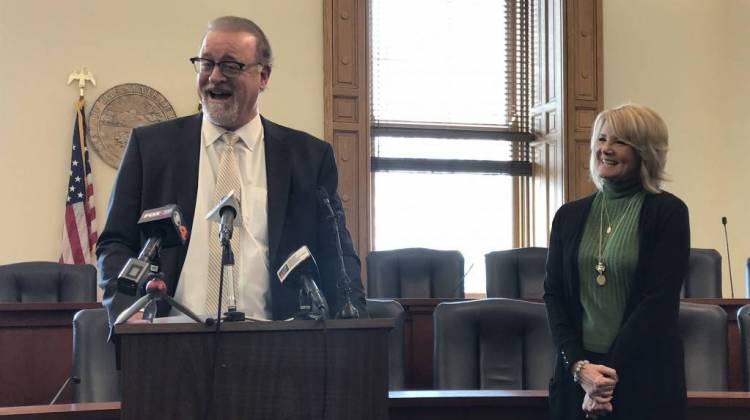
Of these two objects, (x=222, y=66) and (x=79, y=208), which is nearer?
(x=222, y=66)

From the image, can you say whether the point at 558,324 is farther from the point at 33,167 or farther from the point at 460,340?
the point at 33,167

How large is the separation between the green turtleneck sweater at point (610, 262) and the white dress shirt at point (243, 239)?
0.98m

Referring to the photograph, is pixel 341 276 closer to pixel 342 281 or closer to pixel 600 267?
pixel 342 281

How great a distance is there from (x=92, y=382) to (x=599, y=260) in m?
1.56

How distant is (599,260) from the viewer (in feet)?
8.71

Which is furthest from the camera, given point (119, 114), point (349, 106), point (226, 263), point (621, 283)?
point (349, 106)

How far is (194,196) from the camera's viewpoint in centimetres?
225

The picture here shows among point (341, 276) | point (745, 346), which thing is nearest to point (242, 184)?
point (341, 276)

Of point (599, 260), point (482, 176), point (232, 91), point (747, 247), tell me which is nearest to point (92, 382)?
point (232, 91)

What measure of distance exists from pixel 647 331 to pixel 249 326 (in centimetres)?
127

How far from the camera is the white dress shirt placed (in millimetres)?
2176

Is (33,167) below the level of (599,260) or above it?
above

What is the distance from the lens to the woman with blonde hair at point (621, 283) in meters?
2.52

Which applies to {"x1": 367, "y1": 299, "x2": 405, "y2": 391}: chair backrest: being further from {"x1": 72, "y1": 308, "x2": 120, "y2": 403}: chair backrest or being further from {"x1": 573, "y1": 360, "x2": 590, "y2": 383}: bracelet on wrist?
{"x1": 72, "y1": 308, "x2": 120, "y2": 403}: chair backrest
